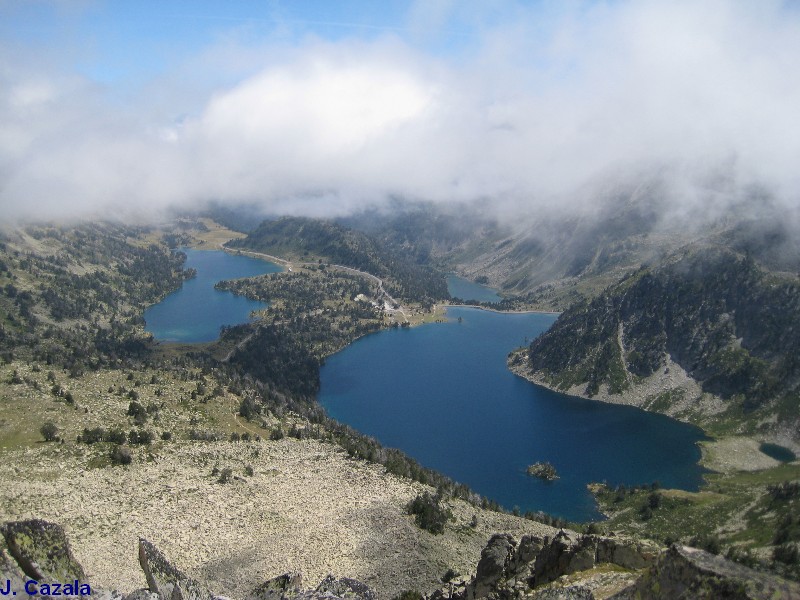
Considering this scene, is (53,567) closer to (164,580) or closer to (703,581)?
(164,580)

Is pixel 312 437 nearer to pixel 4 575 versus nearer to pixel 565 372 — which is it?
pixel 4 575

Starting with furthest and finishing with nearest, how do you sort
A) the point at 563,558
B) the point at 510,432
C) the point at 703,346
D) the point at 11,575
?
1. the point at 703,346
2. the point at 510,432
3. the point at 563,558
4. the point at 11,575

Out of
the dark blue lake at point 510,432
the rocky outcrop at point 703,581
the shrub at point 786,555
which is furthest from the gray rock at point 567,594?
the dark blue lake at point 510,432

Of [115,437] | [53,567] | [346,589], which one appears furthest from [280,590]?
[115,437]

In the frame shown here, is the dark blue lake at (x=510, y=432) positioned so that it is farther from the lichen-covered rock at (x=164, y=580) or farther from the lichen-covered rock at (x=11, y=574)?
the lichen-covered rock at (x=11, y=574)

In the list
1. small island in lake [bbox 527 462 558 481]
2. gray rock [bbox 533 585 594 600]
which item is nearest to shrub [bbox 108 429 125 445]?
gray rock [bbox 533 585 594 600]

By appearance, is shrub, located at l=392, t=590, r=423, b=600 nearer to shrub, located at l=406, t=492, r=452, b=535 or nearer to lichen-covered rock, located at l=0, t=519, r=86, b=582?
shrub, located at l=406, t=492, r=452, b=535
